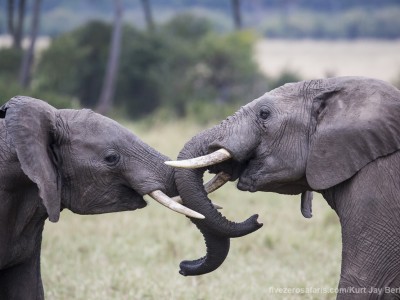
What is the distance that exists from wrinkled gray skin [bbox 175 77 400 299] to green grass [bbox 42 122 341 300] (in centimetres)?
178

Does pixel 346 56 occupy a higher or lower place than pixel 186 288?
lower

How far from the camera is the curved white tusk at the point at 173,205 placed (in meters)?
6.28

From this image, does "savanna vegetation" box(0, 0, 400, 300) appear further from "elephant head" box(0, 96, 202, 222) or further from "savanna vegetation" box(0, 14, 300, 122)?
"elephant head" box(0, 96, 202, 222)

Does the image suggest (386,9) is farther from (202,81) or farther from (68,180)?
(68,180)

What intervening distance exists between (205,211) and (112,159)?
0.61 m

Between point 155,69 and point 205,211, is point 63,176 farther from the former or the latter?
point 155,69

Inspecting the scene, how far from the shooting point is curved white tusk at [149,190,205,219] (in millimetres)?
6277

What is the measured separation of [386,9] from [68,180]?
7981 centimetres

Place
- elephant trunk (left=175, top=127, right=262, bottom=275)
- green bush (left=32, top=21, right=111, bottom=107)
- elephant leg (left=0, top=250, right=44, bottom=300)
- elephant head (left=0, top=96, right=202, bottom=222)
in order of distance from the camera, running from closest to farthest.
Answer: elephant head (left=0, top=96, right=202, bottom=222), elephant trunk (left=175, top=127, right=262, bottom=275), elephant leg (left=0, top=250, right=44, bottom=300), green bush (left=32, top=21, right=111, bottom=107)

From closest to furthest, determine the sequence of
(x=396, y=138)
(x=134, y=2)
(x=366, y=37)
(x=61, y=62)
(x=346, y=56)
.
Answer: (x=396, y=138)
(x=61, y=62)
(x=346, y=56)
(x=366, y=37)
(x=134, y=2)

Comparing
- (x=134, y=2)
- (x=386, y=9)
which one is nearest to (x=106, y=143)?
(x=386, y=9)

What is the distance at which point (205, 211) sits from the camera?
650cm

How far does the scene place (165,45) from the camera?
31.3 m

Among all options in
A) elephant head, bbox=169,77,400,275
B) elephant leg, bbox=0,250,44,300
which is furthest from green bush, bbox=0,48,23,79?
elephant head, bbox=169,77,400,275
